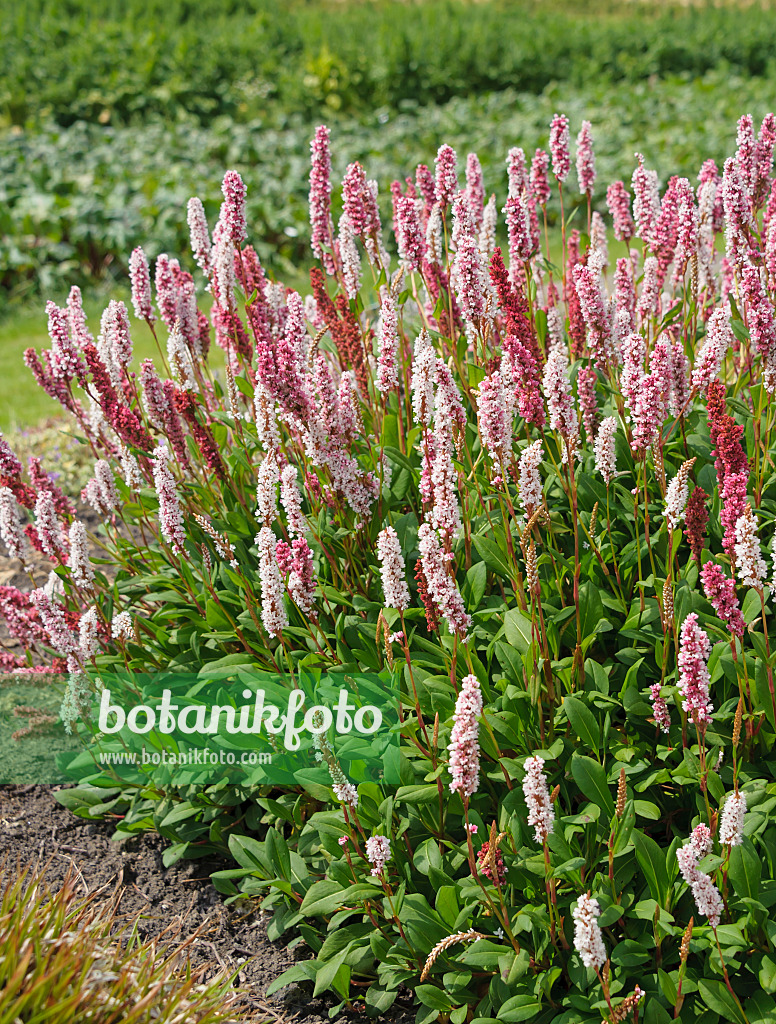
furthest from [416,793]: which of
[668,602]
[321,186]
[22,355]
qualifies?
[22,355]

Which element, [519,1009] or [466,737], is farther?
[519,1009]

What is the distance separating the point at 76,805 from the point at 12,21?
74.1 ft

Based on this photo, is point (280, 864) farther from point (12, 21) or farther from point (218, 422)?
point (12, 21)

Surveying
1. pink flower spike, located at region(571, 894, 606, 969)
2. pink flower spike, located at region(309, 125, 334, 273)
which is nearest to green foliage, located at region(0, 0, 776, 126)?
pink flower spike, located at region(309, 125, 334, 273)

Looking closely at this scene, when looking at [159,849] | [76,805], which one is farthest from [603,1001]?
[76,805]

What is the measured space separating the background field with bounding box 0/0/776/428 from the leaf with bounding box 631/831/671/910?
22.9ft

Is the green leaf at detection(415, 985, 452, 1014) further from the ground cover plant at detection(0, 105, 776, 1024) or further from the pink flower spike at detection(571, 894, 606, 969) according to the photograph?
the pink flower spike at detection(571, 894, 606, 969)

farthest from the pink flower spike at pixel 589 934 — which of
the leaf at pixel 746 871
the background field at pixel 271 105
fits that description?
the background field at pixel 271 105

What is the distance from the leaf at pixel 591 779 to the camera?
109 inches

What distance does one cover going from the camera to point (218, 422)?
4309 mm

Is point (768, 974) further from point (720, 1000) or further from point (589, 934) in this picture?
point (589, 934)

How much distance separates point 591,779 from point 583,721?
183 millimetres

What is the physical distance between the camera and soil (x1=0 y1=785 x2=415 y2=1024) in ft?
9.97

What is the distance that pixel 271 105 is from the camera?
18109 mm
